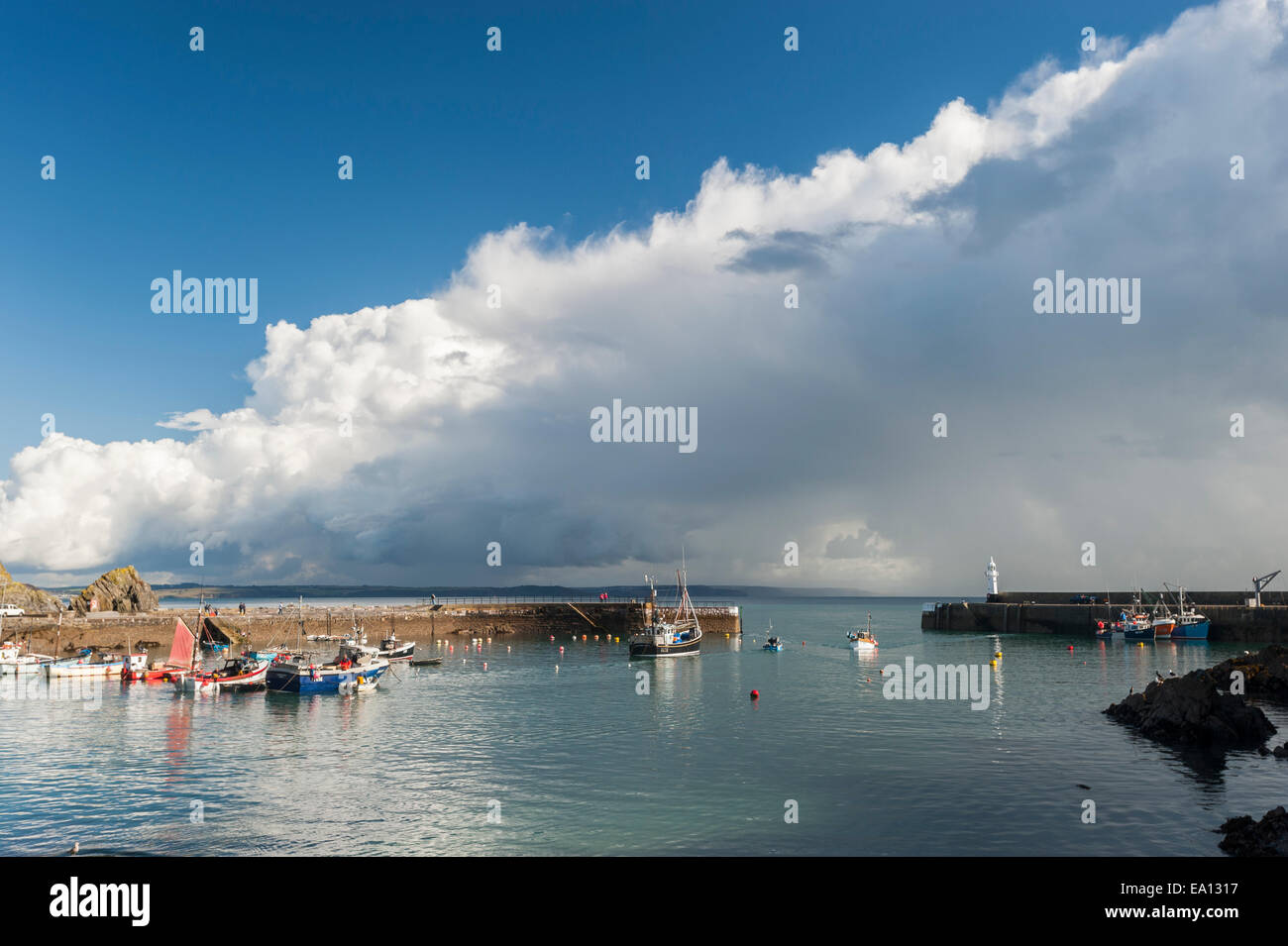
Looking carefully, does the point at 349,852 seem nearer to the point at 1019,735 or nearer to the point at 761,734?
the point at 761,734

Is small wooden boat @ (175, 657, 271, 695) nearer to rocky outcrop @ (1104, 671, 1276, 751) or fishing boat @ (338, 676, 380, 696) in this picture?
fishing boat @ (338, 676, 380, 696)

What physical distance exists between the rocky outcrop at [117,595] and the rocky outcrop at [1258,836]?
508ft

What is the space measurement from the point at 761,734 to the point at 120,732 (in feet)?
148

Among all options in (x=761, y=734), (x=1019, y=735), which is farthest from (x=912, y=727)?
(x=761, y=734)

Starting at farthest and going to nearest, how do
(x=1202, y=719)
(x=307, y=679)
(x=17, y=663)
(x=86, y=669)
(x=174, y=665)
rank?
(x=17, y=663) < (x=174, y=665) < (x=86, y=669) < (x=307, y=679) < (x=1202, y=719)

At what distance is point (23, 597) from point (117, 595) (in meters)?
13.6

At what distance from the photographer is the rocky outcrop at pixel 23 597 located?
126812 millimetres

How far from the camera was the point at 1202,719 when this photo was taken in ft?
151

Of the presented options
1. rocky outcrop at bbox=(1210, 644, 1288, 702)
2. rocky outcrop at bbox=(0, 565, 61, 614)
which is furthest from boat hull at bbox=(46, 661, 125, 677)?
rocky outcrop at bbox=(1210, 644, 1288, 702)

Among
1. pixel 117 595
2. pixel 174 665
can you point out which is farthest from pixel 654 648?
pixel 117 595

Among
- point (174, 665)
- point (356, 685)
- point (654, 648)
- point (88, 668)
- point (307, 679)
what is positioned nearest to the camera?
point (307, 679)

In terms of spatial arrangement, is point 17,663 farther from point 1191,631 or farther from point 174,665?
point 1191,631
